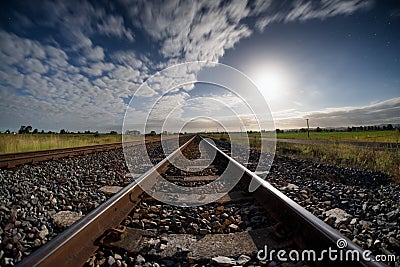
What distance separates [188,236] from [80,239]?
0.84 m

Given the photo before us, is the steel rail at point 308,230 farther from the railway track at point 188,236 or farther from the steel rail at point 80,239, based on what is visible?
the steel rail at point 80,239

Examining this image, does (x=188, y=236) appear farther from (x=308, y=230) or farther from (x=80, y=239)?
(x=308, y=230)

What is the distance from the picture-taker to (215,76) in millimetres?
7621

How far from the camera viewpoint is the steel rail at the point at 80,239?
48.0 inches

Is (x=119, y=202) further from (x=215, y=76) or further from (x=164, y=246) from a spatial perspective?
(x=215, y=76)

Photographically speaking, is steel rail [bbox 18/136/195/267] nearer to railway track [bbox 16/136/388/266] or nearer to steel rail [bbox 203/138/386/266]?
railway track [bbox 16/136/388/266]

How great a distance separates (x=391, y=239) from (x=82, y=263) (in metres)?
2.20

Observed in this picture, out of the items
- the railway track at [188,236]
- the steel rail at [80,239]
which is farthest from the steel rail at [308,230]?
the steel rail at [80,239]

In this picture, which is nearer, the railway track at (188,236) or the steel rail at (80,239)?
the steel rail at (80,239)

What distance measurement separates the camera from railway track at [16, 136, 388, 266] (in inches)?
56.2

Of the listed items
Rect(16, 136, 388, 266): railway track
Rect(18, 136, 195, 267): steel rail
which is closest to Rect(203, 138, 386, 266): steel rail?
Rect(16, 136, 388, 266): railway track

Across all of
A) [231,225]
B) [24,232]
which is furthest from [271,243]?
[24,232]

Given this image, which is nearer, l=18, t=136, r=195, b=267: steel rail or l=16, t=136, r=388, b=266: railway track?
l=18, t=136, r=195, b=267: steel rail

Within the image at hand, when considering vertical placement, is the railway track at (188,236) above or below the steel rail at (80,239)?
below
